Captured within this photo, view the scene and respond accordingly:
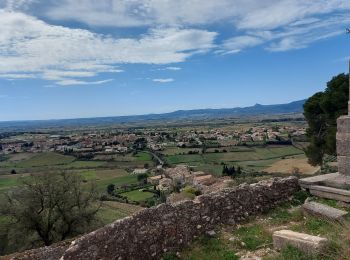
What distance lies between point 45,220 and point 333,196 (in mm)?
16714

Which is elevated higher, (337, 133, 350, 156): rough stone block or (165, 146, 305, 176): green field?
(337, 133, 350, 156): rough stone block

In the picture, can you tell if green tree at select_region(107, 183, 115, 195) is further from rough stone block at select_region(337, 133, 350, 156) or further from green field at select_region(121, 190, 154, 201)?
rough stone block at select_region(337, 133, 350, 156)

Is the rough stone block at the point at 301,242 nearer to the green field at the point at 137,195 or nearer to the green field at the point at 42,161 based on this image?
the green field at the point at 137,195

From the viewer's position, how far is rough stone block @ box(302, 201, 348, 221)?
8.54 meters

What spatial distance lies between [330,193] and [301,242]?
13.3 feet

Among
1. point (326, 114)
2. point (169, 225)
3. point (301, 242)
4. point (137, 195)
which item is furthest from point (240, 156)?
point (301, 242)

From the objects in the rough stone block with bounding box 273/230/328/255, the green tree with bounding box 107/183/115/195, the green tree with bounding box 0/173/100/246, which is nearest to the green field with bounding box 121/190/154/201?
the green tree with bounding box 107/183/115/195

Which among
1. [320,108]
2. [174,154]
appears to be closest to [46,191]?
[320,108]

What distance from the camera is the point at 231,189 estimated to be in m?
9.62

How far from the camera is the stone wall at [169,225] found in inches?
283

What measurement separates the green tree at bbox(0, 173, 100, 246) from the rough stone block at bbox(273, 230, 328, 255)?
56.8 feet

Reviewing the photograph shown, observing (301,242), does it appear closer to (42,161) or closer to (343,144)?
(343,144)

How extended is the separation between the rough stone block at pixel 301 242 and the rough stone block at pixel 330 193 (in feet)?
10.9

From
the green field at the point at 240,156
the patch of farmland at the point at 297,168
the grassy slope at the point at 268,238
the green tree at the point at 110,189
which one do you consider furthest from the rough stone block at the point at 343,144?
the green field at the point at 240,156
